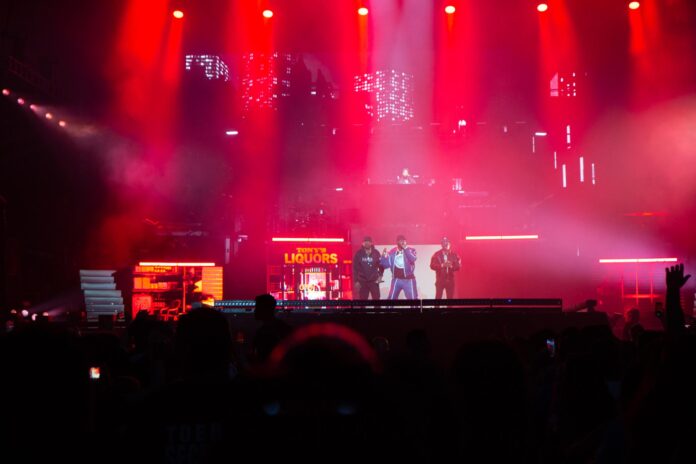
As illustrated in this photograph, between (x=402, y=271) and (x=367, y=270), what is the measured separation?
0.97 metres

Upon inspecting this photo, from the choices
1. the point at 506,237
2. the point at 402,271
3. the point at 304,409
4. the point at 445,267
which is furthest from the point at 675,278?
the point at 506,237

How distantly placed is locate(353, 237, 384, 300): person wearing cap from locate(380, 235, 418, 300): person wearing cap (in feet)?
1.03

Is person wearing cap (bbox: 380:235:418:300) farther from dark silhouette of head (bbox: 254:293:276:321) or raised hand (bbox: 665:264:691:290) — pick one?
raised hand (bbox: 665:264:691:290)

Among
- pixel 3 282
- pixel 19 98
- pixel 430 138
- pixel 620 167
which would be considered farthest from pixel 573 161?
pixel 3 282

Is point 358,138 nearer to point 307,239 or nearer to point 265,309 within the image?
point 307,239

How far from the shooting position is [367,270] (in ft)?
61.8

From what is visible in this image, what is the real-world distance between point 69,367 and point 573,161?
26716 mm

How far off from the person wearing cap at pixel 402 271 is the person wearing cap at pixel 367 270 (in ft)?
1.03

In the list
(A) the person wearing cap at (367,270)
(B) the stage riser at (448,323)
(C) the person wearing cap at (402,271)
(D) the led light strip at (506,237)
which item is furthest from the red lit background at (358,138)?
(B) the stage riser at (448,323)

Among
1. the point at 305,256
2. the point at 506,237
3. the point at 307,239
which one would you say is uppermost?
the point at 506,237

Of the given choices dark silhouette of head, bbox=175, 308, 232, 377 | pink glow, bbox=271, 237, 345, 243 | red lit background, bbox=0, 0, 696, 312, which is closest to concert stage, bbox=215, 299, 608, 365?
pink glow, bbox=271, 237, 345, 243

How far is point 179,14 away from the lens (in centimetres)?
1806

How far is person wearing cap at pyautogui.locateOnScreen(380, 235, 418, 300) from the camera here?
18.9 m

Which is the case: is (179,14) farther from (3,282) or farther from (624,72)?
(624,72)
